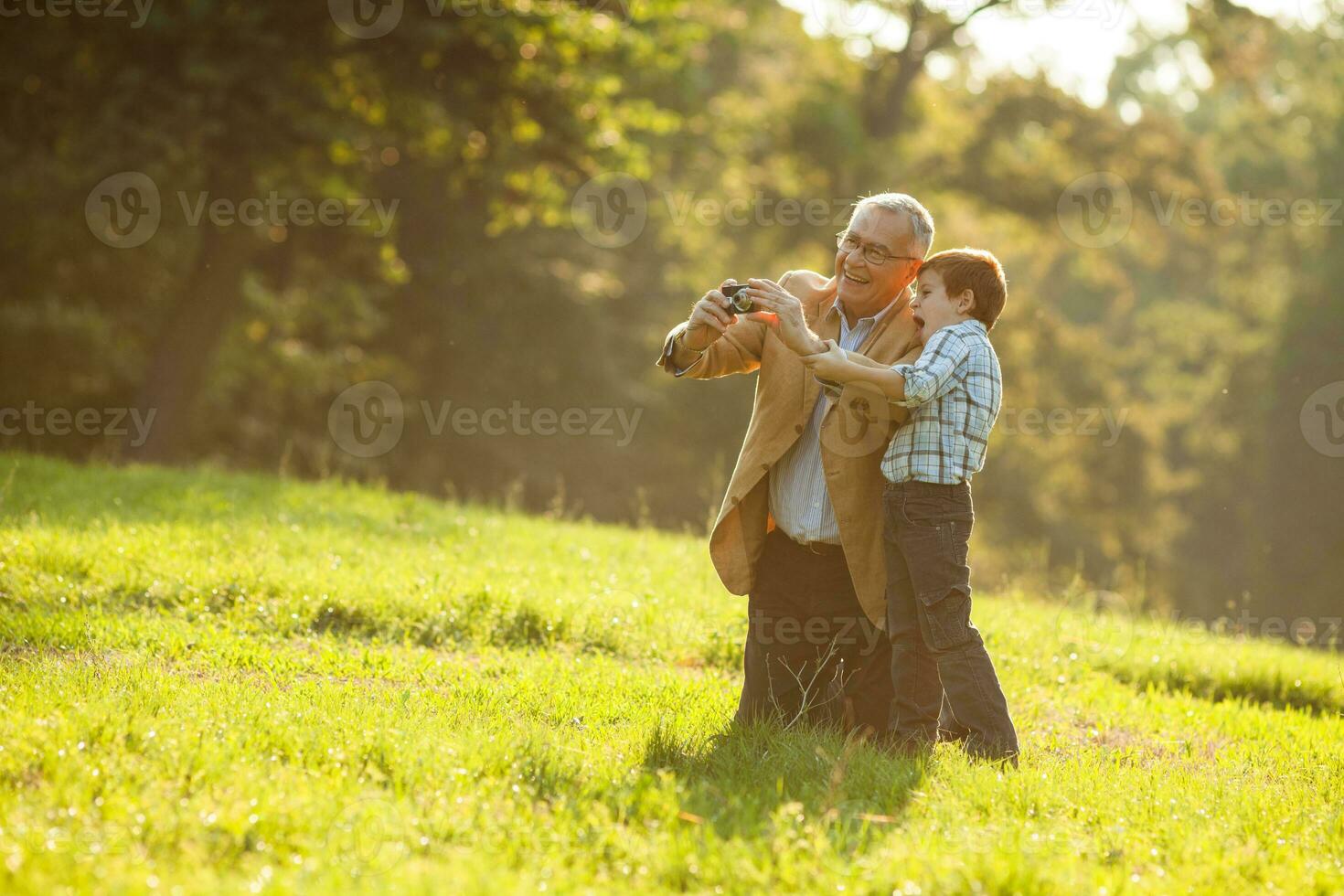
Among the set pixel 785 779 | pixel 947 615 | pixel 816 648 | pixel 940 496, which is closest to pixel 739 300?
pixel 940 496

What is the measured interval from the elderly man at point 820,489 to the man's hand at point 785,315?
10.3 inches

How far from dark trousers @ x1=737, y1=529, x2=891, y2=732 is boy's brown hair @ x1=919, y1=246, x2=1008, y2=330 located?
116cm

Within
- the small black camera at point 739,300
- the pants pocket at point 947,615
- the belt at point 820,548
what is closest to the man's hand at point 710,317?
the small black camera at point 739,300

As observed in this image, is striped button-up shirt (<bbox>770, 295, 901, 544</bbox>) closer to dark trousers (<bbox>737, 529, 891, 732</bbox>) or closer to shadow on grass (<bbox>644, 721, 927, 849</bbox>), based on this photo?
dark trousers (<bbox>737, 529, 891, 732</bbox>)

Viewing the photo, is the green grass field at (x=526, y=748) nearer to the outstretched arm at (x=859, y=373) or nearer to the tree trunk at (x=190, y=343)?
the outstretched arm at (x=859, y=373)

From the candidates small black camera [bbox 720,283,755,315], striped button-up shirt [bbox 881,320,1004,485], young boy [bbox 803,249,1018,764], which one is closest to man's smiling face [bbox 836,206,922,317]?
young boy [bbox 803,249,1018,764]

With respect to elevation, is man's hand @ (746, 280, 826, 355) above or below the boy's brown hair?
below

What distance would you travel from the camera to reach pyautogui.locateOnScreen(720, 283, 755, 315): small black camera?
4.62 meters

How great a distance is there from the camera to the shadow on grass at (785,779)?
380cm

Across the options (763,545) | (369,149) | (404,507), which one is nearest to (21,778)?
(763,545)

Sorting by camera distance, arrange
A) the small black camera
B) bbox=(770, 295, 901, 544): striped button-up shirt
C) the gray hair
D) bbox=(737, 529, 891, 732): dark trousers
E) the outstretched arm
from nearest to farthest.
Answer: the outstretched arm → the small black camera → the gray hair → bbox=(770, 295, 901, 544): striped button-up shirt → bbox=(737, 529, 891, 732): dark trousers

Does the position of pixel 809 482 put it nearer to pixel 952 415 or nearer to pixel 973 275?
pixel 952 415

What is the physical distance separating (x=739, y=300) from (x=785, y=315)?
19 cm

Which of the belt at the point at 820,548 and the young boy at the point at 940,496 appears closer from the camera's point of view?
the young boy at the point at 940,496
